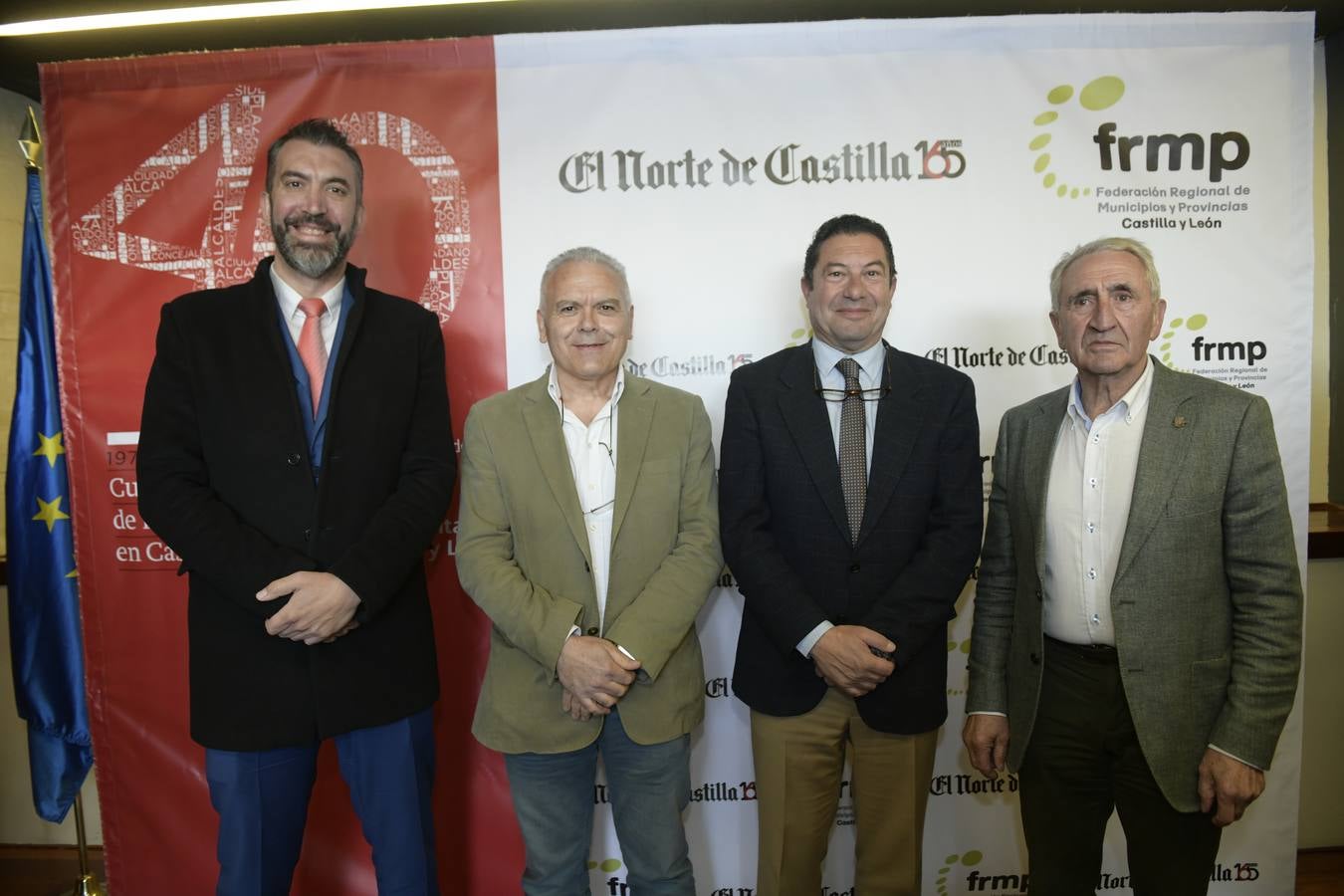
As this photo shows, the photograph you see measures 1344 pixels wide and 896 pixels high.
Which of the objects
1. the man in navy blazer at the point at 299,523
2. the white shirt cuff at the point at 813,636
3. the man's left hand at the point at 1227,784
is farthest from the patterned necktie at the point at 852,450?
the man in navy blazer at the point at 299,523

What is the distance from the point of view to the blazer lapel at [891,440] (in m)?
1.75

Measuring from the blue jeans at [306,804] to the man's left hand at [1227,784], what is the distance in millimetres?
1809

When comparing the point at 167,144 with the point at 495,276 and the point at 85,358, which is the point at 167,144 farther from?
the point at 495,276

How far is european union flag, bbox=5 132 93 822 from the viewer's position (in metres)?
2.43

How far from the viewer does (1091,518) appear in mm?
1633

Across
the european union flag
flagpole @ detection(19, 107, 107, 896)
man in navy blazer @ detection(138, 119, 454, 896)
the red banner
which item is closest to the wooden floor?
flagpole @ detection(19, 107, 107, 896)

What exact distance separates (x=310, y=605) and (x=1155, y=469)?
6.19 feet

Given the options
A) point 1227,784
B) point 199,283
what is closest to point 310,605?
point 199,283

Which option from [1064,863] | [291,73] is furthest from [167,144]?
[1064,863]

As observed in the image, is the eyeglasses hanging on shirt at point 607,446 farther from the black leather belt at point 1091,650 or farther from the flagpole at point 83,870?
the flagpole at point 83,870

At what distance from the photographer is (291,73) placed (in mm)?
2453

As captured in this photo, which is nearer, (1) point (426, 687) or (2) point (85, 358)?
(1) point (426, 687)

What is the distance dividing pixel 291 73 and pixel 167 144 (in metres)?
0.51

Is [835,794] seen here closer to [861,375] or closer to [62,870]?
[861,375]
